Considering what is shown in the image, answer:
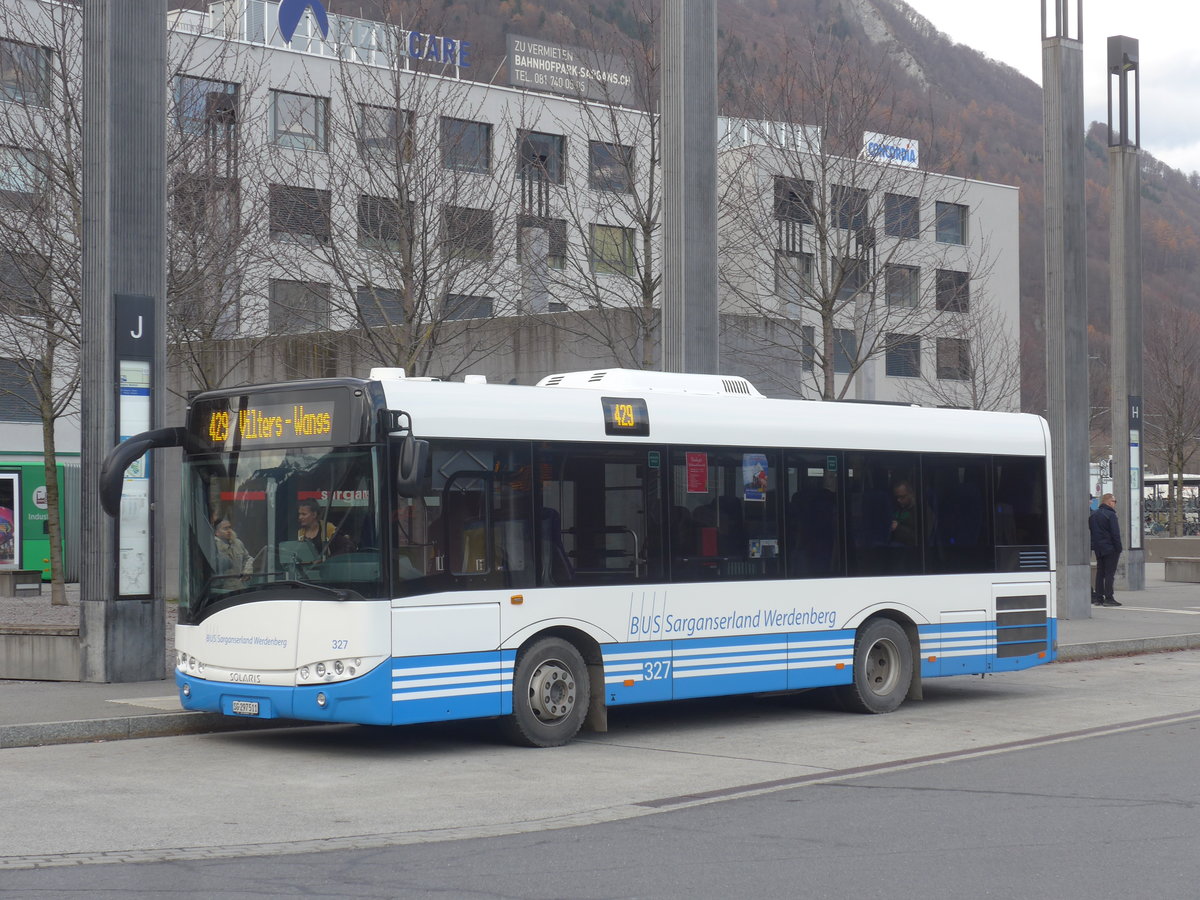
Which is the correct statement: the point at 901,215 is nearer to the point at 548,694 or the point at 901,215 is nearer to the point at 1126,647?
the point at 1126,647

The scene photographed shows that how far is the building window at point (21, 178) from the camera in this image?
21.6 meters

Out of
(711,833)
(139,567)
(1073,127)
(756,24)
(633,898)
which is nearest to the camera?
(633,898)

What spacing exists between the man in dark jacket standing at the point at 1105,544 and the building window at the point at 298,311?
13639 mm

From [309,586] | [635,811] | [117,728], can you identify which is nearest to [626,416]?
[309,586]

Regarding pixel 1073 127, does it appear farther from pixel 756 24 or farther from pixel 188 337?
pixel 756 24

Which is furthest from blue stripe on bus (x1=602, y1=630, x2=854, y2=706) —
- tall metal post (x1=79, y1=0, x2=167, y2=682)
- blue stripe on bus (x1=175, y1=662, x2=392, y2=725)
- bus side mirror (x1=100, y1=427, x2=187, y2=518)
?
tall metal post (x1=79, y1=0, x2=167, y2=682)

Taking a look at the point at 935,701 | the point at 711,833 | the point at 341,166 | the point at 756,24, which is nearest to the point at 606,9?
the point at 756,24

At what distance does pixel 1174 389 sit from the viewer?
54156 mm

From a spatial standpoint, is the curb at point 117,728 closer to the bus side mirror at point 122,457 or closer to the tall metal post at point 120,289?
the bus side mirror at point 122,457

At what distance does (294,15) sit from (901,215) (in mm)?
24805

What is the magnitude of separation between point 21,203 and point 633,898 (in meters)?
18.2

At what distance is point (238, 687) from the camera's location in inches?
436

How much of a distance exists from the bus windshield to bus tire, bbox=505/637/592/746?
1413 mm

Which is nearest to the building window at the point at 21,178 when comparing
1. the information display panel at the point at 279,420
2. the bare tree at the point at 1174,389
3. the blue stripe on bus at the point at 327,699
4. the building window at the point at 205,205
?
the building window at the point at 205,205
